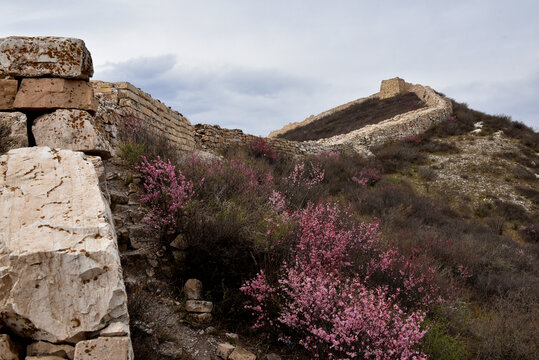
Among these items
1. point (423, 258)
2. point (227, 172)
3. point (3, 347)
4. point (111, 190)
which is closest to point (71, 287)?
point (3, 347)

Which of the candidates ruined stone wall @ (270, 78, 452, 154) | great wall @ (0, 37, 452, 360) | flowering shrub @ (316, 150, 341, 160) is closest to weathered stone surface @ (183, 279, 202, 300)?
great wall @ (0, 37, 452, 360)

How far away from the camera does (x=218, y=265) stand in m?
3.49

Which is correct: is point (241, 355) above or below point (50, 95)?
below

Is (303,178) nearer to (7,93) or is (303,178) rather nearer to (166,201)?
(166,201)

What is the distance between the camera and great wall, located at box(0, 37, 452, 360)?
1779 mm

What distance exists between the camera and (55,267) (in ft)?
6.04

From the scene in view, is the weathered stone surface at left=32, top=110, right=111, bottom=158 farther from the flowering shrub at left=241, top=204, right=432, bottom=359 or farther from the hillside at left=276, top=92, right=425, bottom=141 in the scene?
the hillside at left=276, top=92, right=425, bottom=141

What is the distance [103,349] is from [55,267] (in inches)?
20.9

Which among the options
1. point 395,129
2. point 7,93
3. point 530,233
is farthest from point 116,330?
point 395,129

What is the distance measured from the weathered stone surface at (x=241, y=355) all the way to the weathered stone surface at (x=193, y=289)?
27.2 inches

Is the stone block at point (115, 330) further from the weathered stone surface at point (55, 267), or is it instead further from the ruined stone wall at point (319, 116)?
the ruined stone wall at point (319, 116)

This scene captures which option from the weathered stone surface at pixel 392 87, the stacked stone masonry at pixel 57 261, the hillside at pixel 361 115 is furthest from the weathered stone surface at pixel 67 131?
the weathered stone surface at pixel 392 87

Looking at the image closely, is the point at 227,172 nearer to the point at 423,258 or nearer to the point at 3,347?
the point at 423,258

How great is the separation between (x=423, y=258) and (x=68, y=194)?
4402mm
